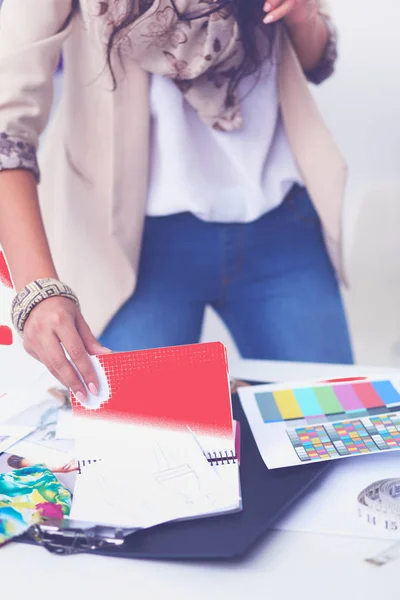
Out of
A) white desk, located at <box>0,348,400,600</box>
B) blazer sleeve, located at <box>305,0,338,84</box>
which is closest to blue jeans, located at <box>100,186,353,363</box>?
blazer sleeve, located at <box>305,0,338,84</box>

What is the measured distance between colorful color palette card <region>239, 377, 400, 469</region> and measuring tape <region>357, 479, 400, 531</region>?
0.05 metres

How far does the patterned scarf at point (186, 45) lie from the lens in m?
0.89

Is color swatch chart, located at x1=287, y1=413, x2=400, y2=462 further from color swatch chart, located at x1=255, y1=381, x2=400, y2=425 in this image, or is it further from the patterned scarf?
the patterned scarf

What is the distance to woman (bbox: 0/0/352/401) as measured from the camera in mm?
929

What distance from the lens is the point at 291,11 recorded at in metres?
0.98

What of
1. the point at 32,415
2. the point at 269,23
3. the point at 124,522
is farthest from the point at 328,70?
the point at 124,522

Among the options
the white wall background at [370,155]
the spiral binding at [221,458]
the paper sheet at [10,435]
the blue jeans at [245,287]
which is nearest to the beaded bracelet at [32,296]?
the paper sheet at [10,435]

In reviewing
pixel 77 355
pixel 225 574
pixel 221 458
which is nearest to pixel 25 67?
pixel 77 355

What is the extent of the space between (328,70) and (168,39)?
34 cm

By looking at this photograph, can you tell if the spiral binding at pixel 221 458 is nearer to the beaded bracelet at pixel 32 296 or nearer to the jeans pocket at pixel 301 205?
the beaded bracelet at pixel 32 296

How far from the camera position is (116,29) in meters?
0.91

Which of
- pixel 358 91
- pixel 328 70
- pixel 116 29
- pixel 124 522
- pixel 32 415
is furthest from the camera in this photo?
pixel 358 91

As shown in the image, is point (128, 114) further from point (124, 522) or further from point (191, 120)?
point (124, 522)

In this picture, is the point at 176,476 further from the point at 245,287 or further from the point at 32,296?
the point at 245,287
